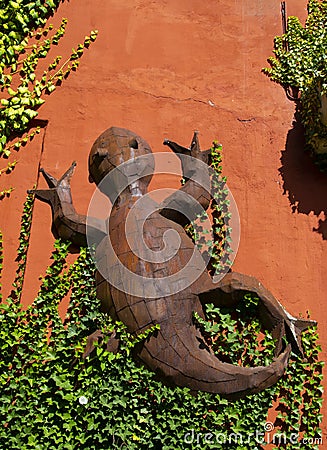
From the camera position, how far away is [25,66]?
4.78 m

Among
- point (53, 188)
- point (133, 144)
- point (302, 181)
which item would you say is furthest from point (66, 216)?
point (302, 181)

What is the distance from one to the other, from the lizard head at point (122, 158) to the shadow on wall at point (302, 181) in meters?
1.07

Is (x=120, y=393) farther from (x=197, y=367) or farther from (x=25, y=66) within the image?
(x=25, y=66)

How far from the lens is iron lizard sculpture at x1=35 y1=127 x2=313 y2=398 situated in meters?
3.48

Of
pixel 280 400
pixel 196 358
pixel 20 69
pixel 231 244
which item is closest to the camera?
pixel 196 358


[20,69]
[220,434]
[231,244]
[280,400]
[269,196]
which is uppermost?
[20,69]

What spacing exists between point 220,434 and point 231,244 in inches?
50.6

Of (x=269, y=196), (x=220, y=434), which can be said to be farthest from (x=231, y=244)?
(x=220, y=434)

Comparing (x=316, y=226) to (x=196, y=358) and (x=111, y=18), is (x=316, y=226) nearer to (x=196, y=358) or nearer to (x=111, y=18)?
(x=196, y=358)

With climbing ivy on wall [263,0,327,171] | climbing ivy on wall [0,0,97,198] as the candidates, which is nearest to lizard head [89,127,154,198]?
climbing ivy on wall [0,0,97,198]

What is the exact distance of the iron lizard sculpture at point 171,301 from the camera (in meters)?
3.48

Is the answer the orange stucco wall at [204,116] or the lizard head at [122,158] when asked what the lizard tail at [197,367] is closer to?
the orange stucco wall at [204,116]

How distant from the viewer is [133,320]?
360 centimetres

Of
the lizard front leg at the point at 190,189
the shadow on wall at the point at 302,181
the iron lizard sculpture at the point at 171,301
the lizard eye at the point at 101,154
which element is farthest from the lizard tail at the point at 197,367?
the lizard eye at the point at 101,154
